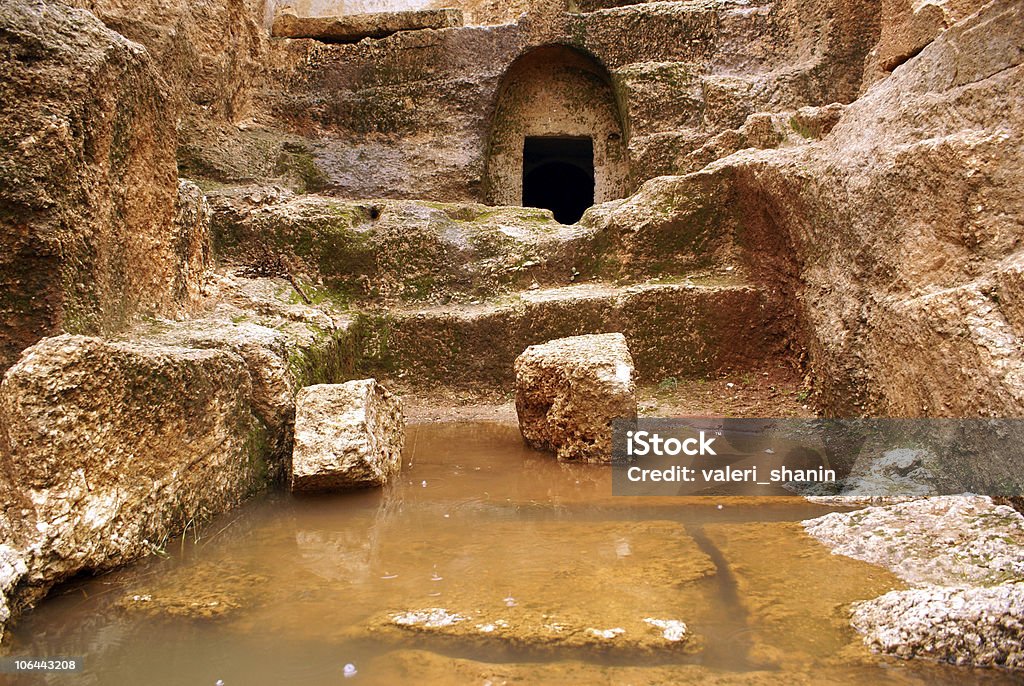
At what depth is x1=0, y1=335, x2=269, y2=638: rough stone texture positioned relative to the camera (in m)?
2.03

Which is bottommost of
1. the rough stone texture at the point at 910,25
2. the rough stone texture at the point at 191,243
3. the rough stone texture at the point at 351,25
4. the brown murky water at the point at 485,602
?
the brown murky water at the point at 485,602

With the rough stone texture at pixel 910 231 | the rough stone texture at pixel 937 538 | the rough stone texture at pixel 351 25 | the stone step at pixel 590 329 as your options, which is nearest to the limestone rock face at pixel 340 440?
the stone step at pixel 590 329

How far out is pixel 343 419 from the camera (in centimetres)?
317

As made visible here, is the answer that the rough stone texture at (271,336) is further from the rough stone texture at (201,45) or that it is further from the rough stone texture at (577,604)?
the rough stone texture at (201,45)

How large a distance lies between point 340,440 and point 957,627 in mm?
2293

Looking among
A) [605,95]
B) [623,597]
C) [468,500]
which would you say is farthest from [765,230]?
[605,95]

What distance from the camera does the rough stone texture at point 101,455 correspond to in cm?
203

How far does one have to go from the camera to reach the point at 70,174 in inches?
103

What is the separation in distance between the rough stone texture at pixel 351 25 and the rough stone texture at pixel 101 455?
680cm

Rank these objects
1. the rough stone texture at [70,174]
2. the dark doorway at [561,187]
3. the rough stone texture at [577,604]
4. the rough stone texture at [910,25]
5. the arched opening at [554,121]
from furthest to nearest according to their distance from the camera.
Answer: the dark doorway at [561,187]
the arched opening at [554,121]
the rough stone texture at [910,25]
the rough stone texture at [70,174]
the rough stone texture at [577,604]

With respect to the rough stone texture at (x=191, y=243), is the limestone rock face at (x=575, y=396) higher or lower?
lower

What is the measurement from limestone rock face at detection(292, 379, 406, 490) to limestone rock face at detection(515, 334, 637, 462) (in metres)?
0.83

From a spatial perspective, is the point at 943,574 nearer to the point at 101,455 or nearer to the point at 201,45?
the point at 101,455

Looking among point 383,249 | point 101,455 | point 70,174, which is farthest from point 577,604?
point 383,249
